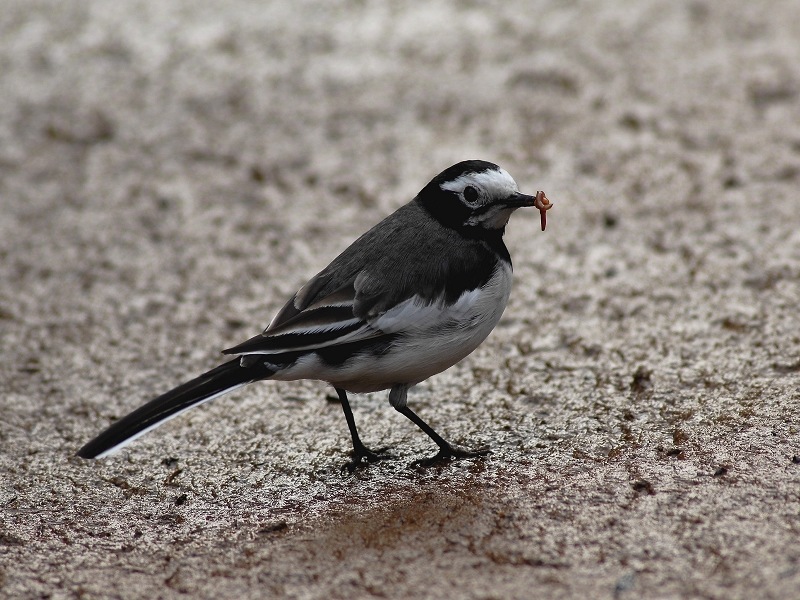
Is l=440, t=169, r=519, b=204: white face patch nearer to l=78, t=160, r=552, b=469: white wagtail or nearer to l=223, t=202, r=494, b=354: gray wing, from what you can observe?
l=78, t=160, r=552, b=469: white wagtail

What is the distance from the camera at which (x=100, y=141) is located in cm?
862

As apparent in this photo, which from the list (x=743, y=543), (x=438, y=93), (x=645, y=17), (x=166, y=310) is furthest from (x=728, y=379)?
(x=645, y=17)

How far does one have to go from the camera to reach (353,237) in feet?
23.6

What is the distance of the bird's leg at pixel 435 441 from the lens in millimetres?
4809

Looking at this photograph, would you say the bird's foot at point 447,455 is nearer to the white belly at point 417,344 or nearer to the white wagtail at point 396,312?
the white wagtail at point 396,312

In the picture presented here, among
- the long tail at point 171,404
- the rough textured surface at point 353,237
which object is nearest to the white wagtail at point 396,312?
the long tail at point 171,404

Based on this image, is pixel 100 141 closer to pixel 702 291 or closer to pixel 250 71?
pixel 250 71

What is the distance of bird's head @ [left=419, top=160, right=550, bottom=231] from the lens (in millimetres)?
4863

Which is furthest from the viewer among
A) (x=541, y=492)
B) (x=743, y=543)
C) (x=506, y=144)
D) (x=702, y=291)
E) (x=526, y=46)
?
(x=526, y=46)

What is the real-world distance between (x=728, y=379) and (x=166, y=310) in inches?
133

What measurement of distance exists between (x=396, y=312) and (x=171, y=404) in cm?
104

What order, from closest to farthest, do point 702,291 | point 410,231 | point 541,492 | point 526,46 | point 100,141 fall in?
point 541,492
point 410,231
point 702,291
point 100,141
point 526,46

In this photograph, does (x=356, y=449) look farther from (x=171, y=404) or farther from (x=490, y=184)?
(x=490, y=184)

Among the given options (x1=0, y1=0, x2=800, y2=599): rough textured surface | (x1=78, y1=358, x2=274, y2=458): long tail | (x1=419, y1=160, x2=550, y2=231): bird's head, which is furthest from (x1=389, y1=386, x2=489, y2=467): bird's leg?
(x1=419, y1=160, x2=550, y2=231): bird's head
